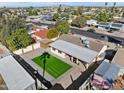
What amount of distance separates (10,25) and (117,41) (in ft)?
82.0

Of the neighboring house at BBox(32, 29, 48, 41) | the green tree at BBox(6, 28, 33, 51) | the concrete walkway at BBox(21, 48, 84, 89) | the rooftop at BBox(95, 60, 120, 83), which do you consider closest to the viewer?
the rooftop at BBox(95, 60, 120, 83)

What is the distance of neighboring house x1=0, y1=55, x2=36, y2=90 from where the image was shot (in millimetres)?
13856

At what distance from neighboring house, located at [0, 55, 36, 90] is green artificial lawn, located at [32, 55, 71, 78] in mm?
4196

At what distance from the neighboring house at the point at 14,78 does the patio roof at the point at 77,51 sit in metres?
8.64

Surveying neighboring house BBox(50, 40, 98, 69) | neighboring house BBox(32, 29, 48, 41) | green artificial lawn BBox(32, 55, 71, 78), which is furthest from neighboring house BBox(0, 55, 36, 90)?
neighboring house BBox(32, 29, 48, 41)

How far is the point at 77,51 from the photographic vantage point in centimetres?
2347

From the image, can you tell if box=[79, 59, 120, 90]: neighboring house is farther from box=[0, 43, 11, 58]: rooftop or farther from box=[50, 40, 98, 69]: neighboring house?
box=[0, 43, 11, 58]: rooftop

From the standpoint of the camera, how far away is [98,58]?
23516mm

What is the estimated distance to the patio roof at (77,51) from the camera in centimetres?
2138

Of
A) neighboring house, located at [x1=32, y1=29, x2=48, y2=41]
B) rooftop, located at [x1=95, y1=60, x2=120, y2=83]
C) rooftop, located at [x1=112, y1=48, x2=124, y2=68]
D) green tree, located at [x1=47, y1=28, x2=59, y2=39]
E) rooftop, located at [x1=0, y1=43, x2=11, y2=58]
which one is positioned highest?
rooftop, located at [x1=95, y1=60, x2=120, y2=83]

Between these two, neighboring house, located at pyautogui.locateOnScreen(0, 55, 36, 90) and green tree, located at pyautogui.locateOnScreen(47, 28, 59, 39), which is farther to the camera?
green tree, located at pyautogui.locateOnScreen(47, 28, 59, 39)

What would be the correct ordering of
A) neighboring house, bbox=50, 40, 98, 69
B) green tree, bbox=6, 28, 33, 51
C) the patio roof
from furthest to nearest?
green tree, bbox=6, 28, 33, 51 → the patio roof → neighboring house, bbox=50, 40, 98, 69

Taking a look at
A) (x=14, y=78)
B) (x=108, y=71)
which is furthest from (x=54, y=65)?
(x=108, y=71)

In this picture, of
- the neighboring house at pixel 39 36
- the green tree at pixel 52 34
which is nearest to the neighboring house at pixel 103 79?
the green tree at pixel 52 34
